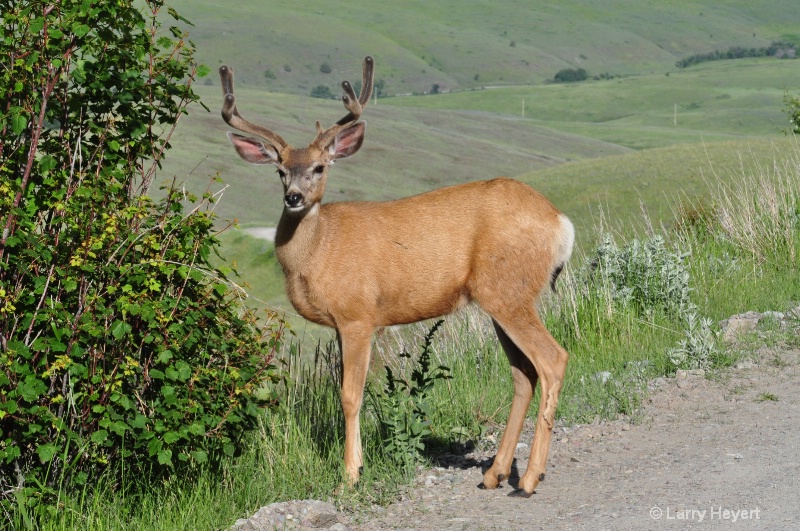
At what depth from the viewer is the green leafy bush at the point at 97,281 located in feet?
20.8

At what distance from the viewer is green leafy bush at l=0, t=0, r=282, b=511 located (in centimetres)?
634

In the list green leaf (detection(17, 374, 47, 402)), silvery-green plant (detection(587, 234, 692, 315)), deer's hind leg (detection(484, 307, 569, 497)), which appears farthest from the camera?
silvery-green plant (detection(587, 234, 692, 315))

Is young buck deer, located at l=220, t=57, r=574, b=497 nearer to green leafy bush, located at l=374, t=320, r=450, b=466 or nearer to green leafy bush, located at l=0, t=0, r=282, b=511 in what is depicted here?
green leafy bush, located at l=374, t=320, r=450, b=466

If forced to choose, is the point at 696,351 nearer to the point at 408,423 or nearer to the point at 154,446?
the point at 408,423

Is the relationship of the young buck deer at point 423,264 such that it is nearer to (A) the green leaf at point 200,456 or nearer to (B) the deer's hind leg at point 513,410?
(B) the deer's hind leg at point 513,410

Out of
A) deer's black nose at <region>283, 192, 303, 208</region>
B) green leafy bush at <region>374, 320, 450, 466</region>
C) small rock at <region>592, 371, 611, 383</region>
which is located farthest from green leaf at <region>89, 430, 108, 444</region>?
small rock at <region>592, 371, 611, 383</region>

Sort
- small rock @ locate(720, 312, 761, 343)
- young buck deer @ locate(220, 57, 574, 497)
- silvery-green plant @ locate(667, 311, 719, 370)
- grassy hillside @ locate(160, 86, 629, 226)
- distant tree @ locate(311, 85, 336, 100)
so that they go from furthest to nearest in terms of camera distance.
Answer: distant tree @ locate(311, 85, 336, 100) → grassy hillside @ locate(160, 86, 629, 226) → small rock @ locate(720, 312, 761, 343) → silvery-green plant @ locate(667, 311, 719, 370) → young buck deer @ locate(220, 57, 574, 497)

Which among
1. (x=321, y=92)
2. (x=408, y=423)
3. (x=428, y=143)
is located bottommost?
(x=428, y=143)

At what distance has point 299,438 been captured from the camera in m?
7.69

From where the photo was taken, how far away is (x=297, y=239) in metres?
7.92

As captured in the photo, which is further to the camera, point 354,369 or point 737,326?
point 737,326

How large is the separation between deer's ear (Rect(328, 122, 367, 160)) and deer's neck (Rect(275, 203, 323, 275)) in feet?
1.41

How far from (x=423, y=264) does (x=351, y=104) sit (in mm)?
1422

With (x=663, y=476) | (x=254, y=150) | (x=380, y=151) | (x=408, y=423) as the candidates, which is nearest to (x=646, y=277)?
(x=663, y=476)
